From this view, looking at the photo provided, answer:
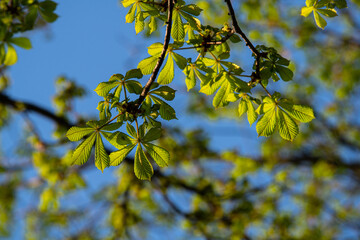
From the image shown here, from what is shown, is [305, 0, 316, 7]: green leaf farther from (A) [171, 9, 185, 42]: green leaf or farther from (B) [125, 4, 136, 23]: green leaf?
(B) [125, 4, 136, 23]: green leaf

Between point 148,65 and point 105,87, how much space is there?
27 centimetres

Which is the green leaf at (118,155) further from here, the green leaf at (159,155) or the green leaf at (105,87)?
the green leaf at (105,87)

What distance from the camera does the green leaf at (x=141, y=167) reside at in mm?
1672

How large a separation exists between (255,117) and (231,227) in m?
2.74

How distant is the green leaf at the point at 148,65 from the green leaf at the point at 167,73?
0.07m

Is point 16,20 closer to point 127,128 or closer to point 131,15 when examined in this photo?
point 131,15

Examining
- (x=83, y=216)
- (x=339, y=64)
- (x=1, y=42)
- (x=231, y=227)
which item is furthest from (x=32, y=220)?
(x=339, y=64)

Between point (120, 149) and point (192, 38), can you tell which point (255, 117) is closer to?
point (192, 38)

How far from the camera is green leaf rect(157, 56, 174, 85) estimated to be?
180 centimetres

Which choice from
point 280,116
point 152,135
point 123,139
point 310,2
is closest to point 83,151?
point 123,139

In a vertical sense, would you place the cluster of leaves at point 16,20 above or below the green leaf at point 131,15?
below

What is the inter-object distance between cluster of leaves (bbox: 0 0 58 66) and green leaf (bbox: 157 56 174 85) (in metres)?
0.79

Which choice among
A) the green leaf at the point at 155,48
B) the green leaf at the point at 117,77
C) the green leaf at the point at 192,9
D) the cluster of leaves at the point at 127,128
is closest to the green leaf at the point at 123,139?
the cluster of leaves at the point at 127,128

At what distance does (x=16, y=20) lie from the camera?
196cm
